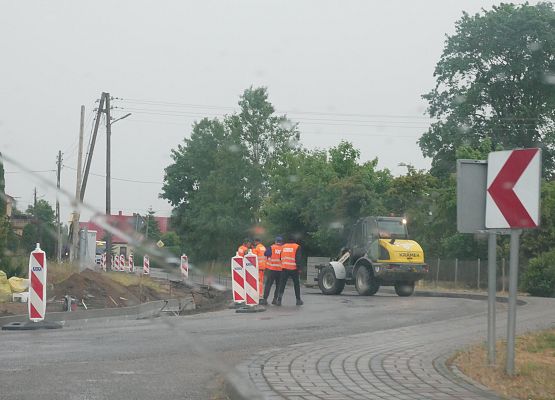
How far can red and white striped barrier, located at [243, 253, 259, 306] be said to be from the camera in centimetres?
1903

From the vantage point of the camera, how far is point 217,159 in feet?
238

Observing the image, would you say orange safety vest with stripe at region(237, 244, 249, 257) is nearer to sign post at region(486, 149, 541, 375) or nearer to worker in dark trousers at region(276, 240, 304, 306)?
worker in dark trousers at region(276, 240, 304, 306)

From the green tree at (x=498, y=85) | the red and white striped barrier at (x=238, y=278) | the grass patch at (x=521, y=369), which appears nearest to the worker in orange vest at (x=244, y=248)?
the red and white striped barrier at (x=238, y=278)

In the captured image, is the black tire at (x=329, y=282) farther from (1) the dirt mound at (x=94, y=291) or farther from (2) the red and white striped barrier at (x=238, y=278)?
(2) the red and white striped barrier at (x=238, y=278)

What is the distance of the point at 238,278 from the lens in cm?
1909

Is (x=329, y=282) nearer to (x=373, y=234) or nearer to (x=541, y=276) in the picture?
(x=373, y=234)

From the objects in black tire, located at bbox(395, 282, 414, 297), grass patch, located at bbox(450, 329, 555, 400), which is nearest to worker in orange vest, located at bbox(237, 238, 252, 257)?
black tire, located at bbox(395, 282, 414, 297)

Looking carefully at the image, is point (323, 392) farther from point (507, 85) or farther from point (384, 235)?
point (507, 85)

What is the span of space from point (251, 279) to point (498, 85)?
3411cm

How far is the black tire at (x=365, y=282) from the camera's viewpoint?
26.4m

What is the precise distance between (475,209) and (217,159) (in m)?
63.8

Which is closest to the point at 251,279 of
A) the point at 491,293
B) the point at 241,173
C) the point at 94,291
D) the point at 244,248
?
the point at 244,248

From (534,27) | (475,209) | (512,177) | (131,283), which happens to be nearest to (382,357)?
(475,209)

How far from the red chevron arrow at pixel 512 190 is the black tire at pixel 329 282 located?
1890 centimetres
